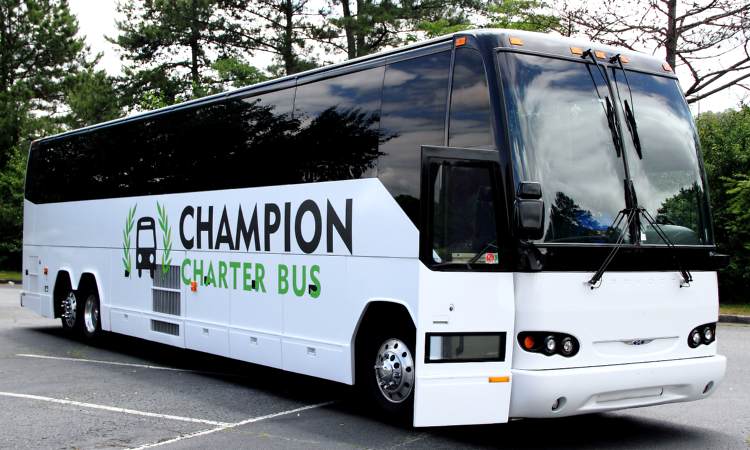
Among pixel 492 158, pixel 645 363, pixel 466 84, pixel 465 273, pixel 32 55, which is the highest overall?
pixel 32 55

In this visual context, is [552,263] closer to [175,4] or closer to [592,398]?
[592,398]

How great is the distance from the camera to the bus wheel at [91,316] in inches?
564

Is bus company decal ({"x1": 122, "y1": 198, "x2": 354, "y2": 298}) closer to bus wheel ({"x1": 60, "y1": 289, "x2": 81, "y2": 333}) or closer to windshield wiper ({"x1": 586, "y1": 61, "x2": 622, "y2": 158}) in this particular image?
bus wheel ({"x1": 60, "y1": 289, "x2": 81, "y2": 333})

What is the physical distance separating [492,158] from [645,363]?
209 cm

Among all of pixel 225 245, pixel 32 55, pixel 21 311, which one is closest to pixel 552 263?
pixel 225 245

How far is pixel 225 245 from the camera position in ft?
35.7

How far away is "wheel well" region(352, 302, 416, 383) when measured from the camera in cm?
793

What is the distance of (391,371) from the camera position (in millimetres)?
8023

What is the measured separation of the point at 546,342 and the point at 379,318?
1918 mm

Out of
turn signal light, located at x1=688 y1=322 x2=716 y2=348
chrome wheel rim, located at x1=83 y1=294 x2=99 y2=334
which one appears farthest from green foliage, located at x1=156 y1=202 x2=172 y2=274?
turn signal light, located at x1=688 y1=322 x2=716 y2=348

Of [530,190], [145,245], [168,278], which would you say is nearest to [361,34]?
[145,245]

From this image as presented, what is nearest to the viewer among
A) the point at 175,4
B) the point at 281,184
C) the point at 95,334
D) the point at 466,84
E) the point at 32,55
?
the point at 466,84

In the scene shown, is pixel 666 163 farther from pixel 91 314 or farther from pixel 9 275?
pixel 9 275

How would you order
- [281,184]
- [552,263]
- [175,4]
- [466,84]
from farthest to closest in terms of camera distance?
1. [175,4]
2. [281,184]
3. [466,84]
4. [552,263]
